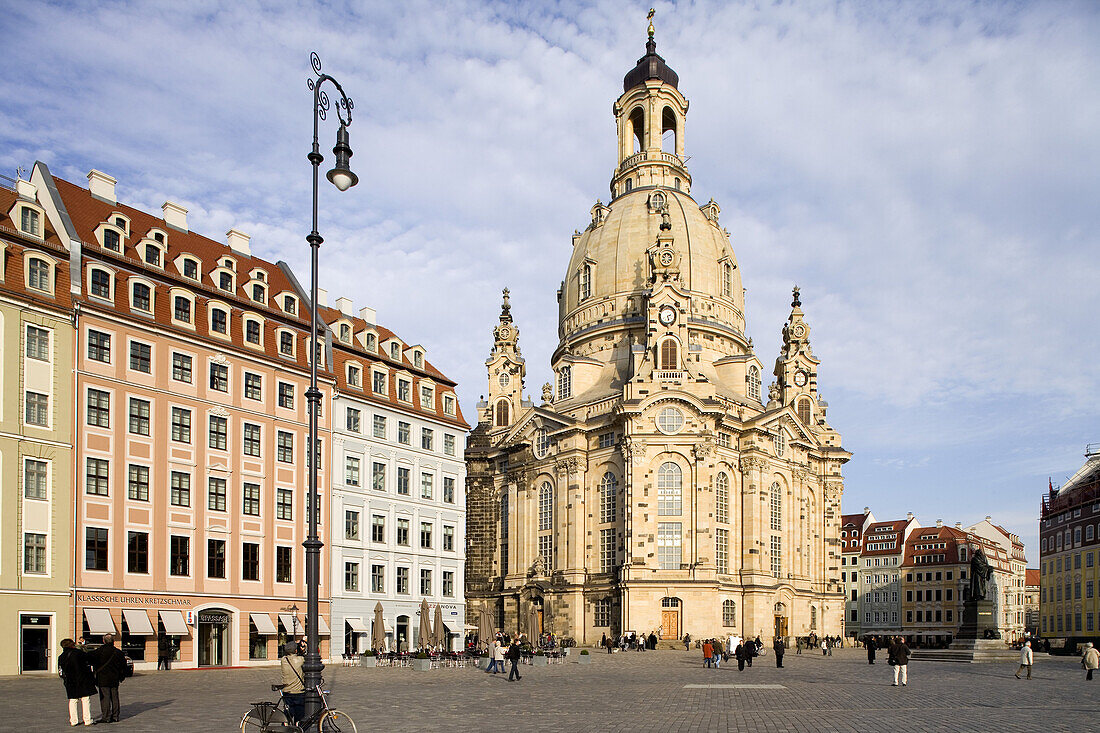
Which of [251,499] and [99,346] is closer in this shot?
[99,346]

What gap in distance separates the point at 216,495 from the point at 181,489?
198cm

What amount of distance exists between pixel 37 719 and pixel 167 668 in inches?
890

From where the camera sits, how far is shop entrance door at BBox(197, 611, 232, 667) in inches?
1900

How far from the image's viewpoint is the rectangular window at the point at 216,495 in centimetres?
4934

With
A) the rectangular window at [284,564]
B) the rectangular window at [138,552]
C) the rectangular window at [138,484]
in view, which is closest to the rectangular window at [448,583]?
the rectangular window at [284,564]

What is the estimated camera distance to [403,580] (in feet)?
200

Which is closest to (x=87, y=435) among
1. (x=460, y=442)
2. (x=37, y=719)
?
(x=37, y=719)

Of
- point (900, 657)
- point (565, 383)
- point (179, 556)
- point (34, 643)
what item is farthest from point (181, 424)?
point (565, 383)

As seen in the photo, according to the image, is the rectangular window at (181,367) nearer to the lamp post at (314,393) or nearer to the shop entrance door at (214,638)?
the shop entrance door at (214,638)

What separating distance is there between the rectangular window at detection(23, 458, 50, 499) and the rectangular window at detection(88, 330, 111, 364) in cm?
534

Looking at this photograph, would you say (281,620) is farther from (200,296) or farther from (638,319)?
(638,319)

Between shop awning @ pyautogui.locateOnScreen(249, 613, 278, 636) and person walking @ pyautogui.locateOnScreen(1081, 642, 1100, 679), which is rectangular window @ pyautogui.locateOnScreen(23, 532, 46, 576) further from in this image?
person walking @ pyautogui.locateOnScreen(1081, 642, 1100, 679)

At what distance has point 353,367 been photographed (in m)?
59.4

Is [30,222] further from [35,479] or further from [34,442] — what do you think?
[35,479]
